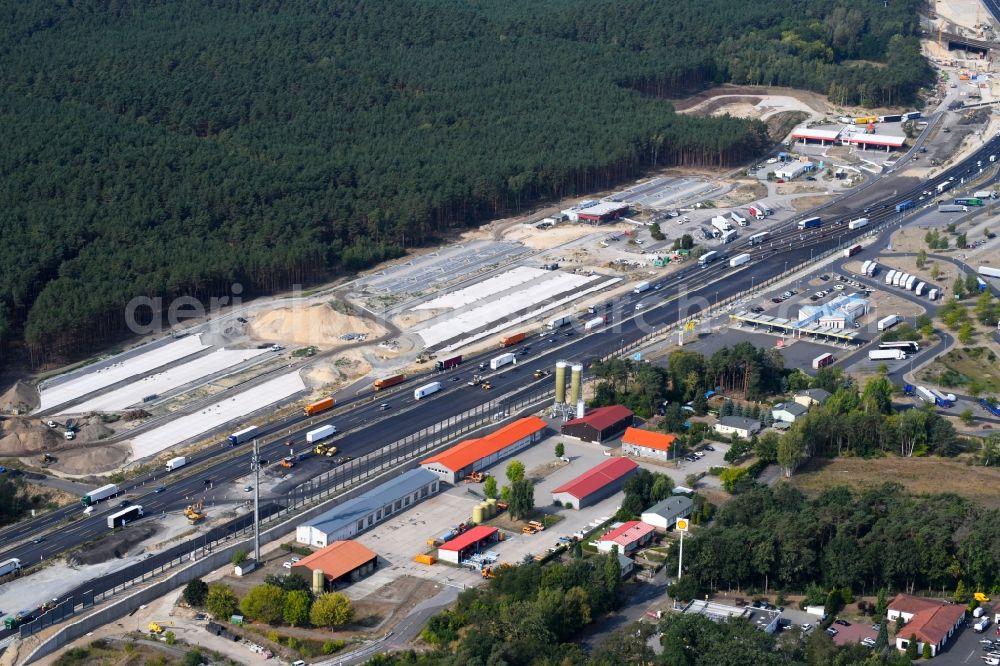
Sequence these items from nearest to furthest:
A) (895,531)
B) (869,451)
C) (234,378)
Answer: (895,531) → (869,451) → (234,378)

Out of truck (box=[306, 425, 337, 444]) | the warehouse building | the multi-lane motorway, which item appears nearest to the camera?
the multi-lane motorway

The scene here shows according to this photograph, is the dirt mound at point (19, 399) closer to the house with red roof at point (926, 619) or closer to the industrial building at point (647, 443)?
the industrial building at point (647, 443)

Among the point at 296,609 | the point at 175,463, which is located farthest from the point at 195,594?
the point at 175,463

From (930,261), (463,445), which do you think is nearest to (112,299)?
(463,445)

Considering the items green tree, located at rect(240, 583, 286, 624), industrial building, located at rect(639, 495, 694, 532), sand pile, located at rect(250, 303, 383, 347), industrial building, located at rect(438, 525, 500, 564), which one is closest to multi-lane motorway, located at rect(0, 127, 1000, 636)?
sand pile, located at rect(250, 303, 383, 347)

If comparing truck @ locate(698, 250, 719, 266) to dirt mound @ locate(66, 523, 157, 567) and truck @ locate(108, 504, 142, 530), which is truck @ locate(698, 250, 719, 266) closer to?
truck @ locate(108, 504, 142, 530)

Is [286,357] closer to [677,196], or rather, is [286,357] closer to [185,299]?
[185,299]
